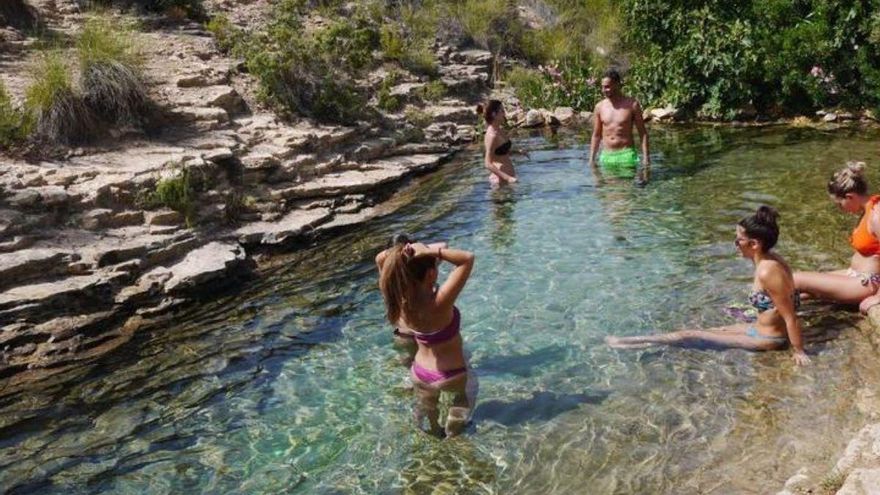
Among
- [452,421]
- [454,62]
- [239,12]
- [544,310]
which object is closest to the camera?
[452,421]

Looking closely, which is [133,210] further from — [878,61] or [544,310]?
[878,61]

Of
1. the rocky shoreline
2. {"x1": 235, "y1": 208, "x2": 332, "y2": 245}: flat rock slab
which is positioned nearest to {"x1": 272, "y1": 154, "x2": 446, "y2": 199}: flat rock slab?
the rocky shoreline

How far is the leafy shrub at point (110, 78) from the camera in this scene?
1093 centimetres

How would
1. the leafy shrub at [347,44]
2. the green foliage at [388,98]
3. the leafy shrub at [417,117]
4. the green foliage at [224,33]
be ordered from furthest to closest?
the leafy shrub at [417,117] → the green foliage at [388,98] → the leafy shrub at [347,44] → the green foliage at [224,33]

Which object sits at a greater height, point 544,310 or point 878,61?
point 878,61

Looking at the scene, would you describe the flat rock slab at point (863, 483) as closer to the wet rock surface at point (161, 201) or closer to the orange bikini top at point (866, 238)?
the orange bikini top at point (866, 238)

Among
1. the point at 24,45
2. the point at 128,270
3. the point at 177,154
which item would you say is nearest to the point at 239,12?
the point at 24,45

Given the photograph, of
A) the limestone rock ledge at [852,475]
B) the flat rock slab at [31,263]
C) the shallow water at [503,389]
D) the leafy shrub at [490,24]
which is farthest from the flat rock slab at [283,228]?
the leafy shrub at [490,24]

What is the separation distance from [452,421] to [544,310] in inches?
84.6

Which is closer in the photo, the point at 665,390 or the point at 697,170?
the point at 665,390

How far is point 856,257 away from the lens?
6375mm

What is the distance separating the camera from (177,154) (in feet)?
34.2

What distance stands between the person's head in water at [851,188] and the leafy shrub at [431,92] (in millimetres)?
12118

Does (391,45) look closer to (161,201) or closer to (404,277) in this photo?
(161,201)
